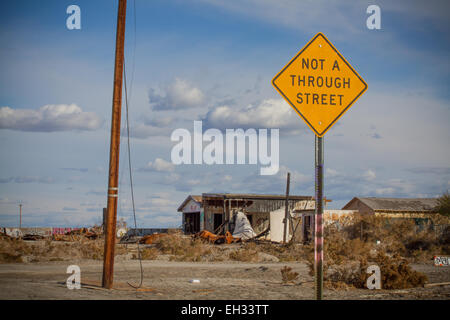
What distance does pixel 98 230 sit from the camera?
33656 millimetres

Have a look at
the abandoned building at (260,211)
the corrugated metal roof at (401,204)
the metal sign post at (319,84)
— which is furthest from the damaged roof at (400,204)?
the metal sign post at (319,84)

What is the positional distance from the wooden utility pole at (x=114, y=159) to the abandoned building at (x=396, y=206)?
1309 inches

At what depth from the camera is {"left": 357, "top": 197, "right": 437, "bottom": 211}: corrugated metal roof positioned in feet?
141

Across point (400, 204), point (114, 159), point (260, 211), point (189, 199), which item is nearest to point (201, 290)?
point (114, 159)

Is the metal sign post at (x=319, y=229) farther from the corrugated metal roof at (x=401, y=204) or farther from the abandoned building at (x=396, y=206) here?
the corrugated metal roof at (x=401, y=204)

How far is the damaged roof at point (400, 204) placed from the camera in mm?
43000

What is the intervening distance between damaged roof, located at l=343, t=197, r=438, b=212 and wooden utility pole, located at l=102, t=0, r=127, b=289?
3463 cm

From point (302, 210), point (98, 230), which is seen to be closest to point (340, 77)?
point (98, 230)

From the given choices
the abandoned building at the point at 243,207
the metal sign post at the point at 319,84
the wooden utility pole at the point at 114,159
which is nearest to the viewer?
the metal sign post at the point at 319,84

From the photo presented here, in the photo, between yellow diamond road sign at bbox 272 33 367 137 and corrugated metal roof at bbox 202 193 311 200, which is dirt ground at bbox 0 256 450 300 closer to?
yellow diamond road sign at bbox 272 33 367 137

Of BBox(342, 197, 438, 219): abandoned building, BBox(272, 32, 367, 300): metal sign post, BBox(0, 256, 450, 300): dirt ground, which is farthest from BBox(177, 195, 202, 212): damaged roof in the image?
BBox(272, 32, 367, 300): metal sign post

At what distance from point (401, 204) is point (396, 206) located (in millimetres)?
1132

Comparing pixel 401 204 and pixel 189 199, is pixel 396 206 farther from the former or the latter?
pixel 189 199

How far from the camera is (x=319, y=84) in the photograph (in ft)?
25.8
